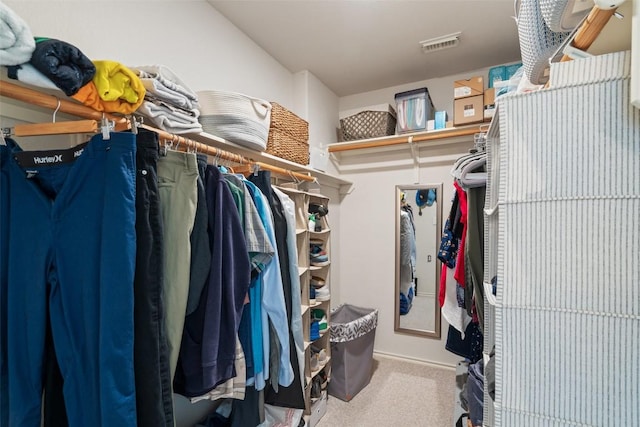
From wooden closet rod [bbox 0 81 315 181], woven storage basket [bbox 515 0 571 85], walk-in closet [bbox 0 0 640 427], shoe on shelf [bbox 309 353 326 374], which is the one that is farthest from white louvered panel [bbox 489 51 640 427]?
shoe on shelf [bbox 309 353 326 374]

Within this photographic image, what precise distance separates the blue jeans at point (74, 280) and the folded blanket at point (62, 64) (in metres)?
0.18

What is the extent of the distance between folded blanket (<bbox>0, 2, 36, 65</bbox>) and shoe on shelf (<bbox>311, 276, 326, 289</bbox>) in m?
1.78

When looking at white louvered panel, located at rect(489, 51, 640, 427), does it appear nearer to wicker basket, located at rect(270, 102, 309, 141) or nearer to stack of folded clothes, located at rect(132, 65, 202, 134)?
stack of folded clothes, located at rect(132, 65, 202, 134)

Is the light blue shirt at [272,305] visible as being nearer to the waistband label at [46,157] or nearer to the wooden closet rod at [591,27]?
the waistband label at [46,157]

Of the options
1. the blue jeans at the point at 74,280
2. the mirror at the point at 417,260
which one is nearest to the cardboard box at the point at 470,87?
the mirror at the point at 417,260

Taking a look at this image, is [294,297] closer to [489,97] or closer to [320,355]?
[320,355]

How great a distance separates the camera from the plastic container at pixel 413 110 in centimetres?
234

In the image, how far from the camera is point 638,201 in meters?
0.60

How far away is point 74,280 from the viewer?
2.45 ft

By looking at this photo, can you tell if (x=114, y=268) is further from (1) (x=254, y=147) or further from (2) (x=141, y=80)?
(1) (x=254, y=147)

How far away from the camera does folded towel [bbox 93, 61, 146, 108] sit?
0.84m

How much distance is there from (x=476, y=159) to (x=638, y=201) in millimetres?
766

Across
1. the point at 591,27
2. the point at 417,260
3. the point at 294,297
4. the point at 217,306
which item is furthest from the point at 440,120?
the point at 217,306

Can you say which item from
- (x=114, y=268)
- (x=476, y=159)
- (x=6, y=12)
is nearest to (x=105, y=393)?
(x=114, y=268)
